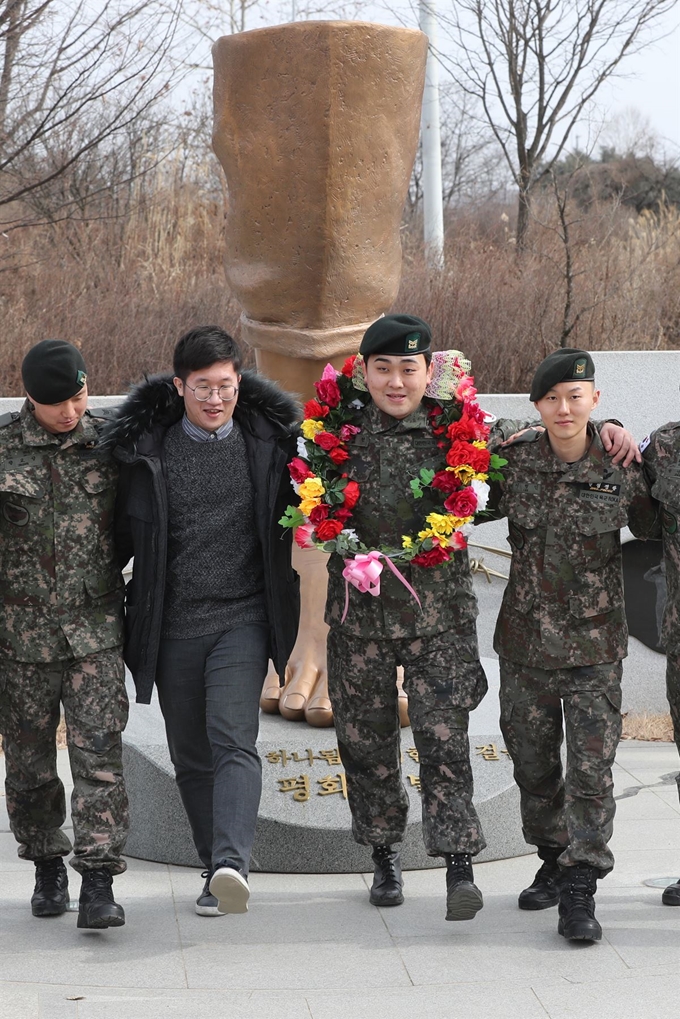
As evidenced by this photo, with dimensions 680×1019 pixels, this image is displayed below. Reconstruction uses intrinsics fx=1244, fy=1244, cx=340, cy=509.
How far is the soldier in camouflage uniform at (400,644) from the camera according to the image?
144 inches

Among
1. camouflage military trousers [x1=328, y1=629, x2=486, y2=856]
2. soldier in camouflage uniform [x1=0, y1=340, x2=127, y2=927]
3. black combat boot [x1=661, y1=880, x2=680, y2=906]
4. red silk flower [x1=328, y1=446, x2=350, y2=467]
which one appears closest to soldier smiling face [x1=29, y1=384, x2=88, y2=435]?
soldier in camouflage uniform [x1=0, y1=340, x2=127, y2=927]

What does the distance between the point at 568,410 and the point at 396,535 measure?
62cm

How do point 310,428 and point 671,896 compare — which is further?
point 671,896

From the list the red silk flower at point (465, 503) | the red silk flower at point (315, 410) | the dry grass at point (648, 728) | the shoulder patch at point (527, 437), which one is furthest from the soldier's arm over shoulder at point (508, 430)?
the dry grass at point (648, 728)

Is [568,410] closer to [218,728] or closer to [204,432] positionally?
[204,432]

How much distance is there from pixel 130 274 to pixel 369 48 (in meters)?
6.74

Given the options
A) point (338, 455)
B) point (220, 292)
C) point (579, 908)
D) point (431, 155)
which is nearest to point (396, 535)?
point (338, 455)

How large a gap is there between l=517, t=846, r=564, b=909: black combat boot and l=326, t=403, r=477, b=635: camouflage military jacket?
748mm

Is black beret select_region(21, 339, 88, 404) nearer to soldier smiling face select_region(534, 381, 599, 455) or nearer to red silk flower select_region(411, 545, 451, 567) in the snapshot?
red silk flower select_region(411, 545, 451, 567)

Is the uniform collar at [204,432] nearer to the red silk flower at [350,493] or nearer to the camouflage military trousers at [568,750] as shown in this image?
the red silk flower at [350,493]

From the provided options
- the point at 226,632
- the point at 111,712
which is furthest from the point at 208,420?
the point at 111,712

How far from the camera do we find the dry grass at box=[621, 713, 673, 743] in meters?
6.79

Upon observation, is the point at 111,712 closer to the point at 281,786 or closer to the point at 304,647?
the point at 281,786

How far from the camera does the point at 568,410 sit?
361 centimetres
